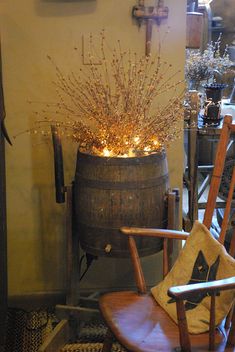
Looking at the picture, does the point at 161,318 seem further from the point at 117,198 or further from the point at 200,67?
the point at 200,67

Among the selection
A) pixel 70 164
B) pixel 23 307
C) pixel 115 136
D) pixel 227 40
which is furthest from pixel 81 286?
pixel 227 40

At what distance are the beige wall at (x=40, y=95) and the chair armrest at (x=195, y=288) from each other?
1.06 m

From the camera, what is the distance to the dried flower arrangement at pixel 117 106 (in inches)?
A: 72.6

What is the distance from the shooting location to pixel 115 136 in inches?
72.2

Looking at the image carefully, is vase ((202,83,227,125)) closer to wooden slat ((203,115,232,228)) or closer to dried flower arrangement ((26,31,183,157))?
dried flower arrangement ((26,31,183,157))

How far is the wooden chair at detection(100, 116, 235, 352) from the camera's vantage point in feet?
4.12

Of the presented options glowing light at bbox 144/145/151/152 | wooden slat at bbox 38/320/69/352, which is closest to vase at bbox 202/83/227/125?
glowing light at bbox 144/145/151/152

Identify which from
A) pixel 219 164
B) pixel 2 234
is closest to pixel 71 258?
pixel 2 234

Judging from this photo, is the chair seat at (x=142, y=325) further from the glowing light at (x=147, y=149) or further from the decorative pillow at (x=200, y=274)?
the glowing light at (x=147, y=149)

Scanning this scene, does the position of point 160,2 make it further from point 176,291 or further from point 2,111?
point 176,291

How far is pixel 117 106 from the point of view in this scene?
6.22 feet

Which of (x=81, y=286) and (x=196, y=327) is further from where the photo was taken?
(x=81, y=286)

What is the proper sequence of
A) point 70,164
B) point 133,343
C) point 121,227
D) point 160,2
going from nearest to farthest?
point 133,343 → point 121,227 → point 160,2 → point 70,164

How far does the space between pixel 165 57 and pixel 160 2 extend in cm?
24
